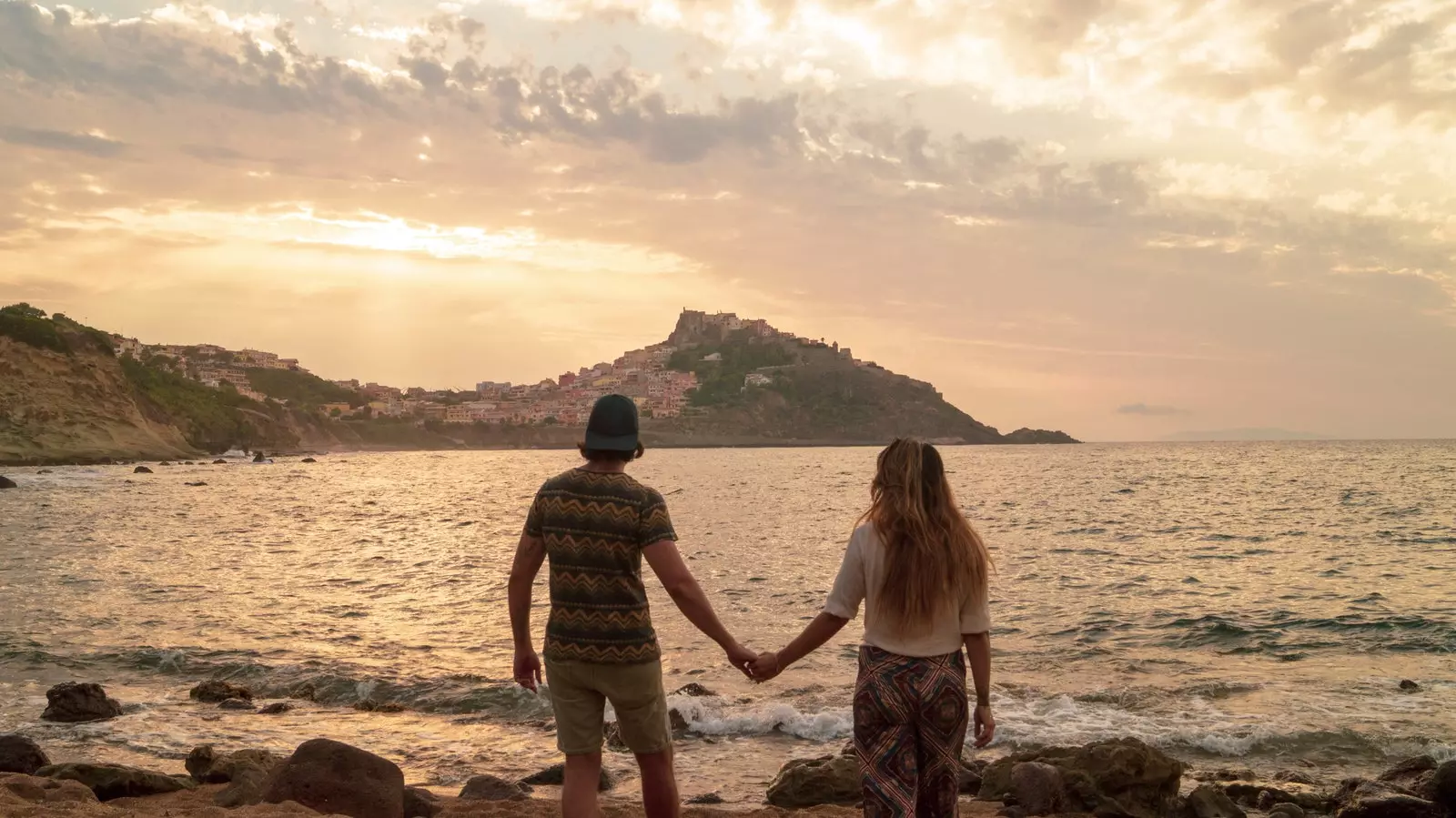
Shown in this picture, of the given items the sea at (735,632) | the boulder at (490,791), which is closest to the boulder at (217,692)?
the sea at (735,632)

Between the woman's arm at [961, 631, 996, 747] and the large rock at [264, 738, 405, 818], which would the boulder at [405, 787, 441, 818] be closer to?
the large rock at [264, 738, 405, 818]

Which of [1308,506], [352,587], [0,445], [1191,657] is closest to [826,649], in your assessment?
[1191,657]

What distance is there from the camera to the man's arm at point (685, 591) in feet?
15.9

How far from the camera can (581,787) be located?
5000 mm

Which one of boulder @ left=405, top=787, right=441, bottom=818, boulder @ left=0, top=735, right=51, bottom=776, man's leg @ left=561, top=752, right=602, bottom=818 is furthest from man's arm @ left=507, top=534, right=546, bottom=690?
boulder @ left=0, top=735, right=51, bottom=776

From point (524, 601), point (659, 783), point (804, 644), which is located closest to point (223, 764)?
point (524, 601)

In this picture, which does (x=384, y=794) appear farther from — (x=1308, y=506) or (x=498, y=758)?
(x=1308, y=506)

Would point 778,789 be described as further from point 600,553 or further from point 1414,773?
point 1414,773

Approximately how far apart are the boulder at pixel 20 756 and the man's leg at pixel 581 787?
650cm

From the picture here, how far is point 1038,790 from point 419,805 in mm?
4854

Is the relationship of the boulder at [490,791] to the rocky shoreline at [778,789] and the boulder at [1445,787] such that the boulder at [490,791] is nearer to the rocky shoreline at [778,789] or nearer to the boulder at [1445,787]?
the rocky shoreline at [778,789]

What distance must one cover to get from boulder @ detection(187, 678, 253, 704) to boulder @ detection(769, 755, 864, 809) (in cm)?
735

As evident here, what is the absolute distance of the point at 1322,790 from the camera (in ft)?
31.8

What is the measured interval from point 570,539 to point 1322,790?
26.6ft
